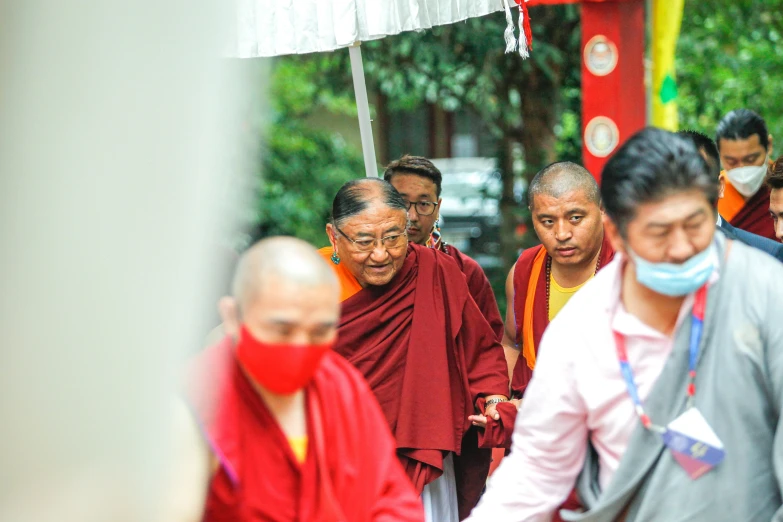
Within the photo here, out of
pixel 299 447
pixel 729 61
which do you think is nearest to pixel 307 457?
pixel 299 447

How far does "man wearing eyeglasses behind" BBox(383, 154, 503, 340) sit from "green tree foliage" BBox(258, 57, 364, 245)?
274 inches

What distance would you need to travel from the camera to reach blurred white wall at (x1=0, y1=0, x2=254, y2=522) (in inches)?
36.9

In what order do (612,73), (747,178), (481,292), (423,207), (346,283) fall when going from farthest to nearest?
(612,73) → (747,178) → (423,207) → (481,292) → (346,283)

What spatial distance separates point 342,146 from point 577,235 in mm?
10626

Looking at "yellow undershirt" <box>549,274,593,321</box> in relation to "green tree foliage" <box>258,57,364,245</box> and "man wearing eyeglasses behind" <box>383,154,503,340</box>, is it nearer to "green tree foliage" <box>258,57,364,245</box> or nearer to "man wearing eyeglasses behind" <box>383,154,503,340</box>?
"man wearing eyeglasses behind" <box>383,154,503,340</box>

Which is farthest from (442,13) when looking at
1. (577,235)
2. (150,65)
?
(150,65)

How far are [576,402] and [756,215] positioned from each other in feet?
10.2

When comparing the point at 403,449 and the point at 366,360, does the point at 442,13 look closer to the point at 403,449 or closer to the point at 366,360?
the point at 366,360

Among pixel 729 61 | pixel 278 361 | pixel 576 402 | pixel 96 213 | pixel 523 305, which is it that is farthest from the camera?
pixel 729 61

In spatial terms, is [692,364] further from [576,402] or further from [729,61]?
[729,61]

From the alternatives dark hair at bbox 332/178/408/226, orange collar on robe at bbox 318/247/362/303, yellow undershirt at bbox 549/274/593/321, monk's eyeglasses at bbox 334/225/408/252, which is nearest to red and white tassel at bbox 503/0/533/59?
dark hair at bbox 332/178/408/226

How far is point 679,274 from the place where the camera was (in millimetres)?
2287

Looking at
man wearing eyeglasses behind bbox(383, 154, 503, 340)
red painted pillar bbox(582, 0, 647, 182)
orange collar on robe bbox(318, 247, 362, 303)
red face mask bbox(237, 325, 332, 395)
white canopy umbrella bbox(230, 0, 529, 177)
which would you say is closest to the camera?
red face mask bbox(237, 325, 332, 395)

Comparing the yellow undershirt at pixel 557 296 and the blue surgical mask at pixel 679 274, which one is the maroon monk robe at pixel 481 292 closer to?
the yellow undershirt at pixel 557 296
